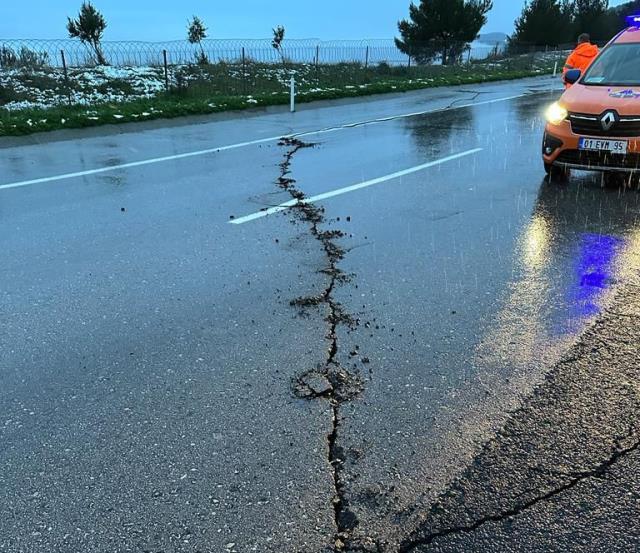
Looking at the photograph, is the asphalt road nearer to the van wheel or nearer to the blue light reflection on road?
the blue light reflection on road

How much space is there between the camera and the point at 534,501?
2.23 metres

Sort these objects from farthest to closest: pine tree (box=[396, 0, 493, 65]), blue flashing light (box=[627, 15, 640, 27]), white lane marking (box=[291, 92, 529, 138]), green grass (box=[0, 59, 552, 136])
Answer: pine tree (box=[396, 0, 493, 65]), green grass (box=[0, 59, 552, 136]), white lane marking (box=[291, 92, 529, 138]), blue flashing light (box=[627, 15, 640, 27])

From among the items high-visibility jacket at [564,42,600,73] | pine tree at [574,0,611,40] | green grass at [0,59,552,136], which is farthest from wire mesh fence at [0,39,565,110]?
pine tree at [574,0,611,40]

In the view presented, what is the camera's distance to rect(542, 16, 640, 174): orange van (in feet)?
21.5

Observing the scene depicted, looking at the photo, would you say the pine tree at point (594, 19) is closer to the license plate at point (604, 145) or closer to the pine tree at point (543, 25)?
the pine tree at point (543, 25)

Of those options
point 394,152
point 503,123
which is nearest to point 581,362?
point 394,152

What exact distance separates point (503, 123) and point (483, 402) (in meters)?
11.5

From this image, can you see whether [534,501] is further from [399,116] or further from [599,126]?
[399,116]

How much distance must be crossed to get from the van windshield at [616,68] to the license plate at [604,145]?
106 cm

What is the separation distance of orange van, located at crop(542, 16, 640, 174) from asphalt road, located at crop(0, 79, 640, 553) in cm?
48

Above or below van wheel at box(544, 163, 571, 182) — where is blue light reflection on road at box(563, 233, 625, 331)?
below

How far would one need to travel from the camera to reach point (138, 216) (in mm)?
5941

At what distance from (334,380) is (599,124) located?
5436 millimetres

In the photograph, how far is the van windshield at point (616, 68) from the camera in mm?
7266
